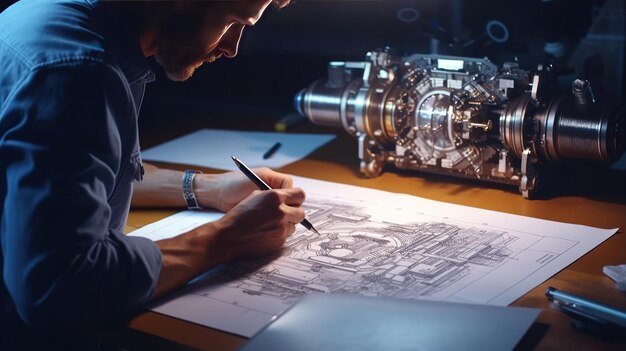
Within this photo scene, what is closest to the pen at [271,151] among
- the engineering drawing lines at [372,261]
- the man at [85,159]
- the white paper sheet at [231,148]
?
the white paper sheet at [231,148]

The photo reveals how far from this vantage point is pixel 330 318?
42.4 inches

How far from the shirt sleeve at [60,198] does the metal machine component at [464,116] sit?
0.74m

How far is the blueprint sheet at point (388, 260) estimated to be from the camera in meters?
1.17

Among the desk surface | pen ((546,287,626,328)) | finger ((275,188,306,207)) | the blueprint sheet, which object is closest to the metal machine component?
the desk surface

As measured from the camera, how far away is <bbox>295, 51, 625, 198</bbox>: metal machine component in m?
1.52

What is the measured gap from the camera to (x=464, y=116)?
1.60 metres

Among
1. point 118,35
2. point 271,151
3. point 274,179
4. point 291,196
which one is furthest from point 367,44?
point 118,35

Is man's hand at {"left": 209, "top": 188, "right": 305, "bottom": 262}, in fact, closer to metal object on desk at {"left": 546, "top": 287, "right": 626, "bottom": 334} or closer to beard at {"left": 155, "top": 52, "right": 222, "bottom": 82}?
beard at {"left": 155, "top": 52, "right": 222, "bottom": 82}

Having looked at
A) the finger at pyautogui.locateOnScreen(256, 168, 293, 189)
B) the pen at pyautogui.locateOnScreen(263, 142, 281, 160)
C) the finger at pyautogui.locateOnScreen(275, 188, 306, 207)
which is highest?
the finger at pyautogui.locateOnScreen(275, 188, 306, 207)

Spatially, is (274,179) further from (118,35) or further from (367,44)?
(367,44)

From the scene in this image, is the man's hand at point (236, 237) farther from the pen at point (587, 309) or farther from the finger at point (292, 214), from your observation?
the pen at point (587, 309)

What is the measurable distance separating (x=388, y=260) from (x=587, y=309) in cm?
33

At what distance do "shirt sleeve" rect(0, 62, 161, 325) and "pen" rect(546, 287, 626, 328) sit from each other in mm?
574

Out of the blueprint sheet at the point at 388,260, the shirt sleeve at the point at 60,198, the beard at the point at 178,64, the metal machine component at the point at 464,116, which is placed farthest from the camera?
the metal machine component at the point at 464,116
